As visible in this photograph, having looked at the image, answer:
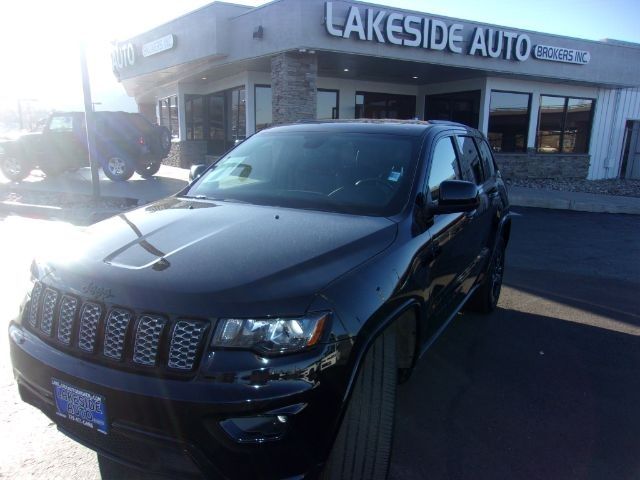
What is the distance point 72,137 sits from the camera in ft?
49.1

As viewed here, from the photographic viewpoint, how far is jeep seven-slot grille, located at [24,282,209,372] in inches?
73.5

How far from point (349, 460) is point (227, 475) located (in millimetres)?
546

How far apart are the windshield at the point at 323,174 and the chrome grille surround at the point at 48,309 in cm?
123

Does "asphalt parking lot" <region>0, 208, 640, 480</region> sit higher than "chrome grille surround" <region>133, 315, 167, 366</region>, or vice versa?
"chrome grille surround" <region>133, 315, 167, 366</region>

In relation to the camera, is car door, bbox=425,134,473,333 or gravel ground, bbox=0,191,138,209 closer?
car door, bbox=425,134,473,333

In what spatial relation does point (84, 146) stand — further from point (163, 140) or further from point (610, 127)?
point (610, 127)

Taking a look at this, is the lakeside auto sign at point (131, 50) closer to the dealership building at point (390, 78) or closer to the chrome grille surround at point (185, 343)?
the dealership building at point (390, 78)

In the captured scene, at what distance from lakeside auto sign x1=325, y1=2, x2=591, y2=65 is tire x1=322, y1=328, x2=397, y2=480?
1159 cm

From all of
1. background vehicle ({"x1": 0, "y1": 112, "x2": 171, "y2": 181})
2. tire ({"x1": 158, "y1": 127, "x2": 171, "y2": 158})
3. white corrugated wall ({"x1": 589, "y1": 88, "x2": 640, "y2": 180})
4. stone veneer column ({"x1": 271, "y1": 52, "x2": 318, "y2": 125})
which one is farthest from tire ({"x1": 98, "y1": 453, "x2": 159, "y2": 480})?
white corrugated wall ({"x1": 589, "y1": 88, "x2": 640, "y2": 180})

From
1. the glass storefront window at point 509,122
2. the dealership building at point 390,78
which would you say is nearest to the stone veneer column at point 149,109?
the dealership building at point 390,78

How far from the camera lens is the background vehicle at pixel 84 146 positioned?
1404 cm

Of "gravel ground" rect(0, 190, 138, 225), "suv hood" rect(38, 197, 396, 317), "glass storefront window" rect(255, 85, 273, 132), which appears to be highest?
"glass storefront window" rect(255, 85, 273, 132)

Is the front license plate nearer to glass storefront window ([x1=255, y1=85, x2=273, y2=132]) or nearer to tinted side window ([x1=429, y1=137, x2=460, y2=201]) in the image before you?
tinted side window ([x1=429, y1=137, x2=460, y2=201])

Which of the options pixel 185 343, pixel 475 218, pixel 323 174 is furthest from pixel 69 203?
pixel 185 343
